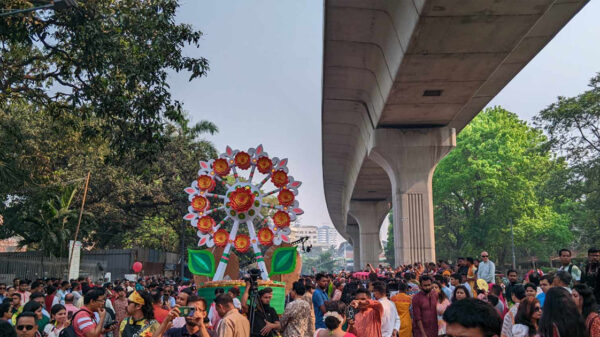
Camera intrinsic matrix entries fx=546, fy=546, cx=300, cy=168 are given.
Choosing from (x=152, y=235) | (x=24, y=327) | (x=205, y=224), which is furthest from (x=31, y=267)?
(x=152, y=235)

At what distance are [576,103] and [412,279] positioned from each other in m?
29.4

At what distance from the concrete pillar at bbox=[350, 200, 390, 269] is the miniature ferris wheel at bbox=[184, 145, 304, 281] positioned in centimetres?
3569

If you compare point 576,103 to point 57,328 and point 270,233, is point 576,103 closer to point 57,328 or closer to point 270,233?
point 270,233

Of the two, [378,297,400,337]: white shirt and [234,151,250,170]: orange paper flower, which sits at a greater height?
[234,151,250,170]: orange paper flower

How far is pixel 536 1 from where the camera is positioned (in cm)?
1411

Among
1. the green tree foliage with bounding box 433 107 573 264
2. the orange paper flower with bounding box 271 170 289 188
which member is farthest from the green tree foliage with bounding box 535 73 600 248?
the orange paper flower with bounding box 271 170 289 188

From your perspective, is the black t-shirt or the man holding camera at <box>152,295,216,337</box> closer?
the man holding camera at <box>152,295,216,337</box>

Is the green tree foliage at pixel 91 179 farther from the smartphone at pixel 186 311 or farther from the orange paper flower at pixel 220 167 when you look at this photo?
the smartphone at pixel 186 311

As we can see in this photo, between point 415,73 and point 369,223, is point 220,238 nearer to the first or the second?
point 415,73

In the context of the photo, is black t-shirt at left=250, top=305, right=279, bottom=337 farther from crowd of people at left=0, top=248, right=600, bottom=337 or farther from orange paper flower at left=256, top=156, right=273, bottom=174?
orange paper flower at left=256, top=156, right=273, bottom=174

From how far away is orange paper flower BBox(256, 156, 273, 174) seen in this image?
62.6 feet

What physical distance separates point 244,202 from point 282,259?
2.31 m

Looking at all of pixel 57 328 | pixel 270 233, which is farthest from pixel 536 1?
pixel 57 328

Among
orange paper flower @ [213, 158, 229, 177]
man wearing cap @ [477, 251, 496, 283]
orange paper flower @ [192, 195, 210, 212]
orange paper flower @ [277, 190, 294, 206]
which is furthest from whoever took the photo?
orange paper flower @ [213, 158, 229, 177]
